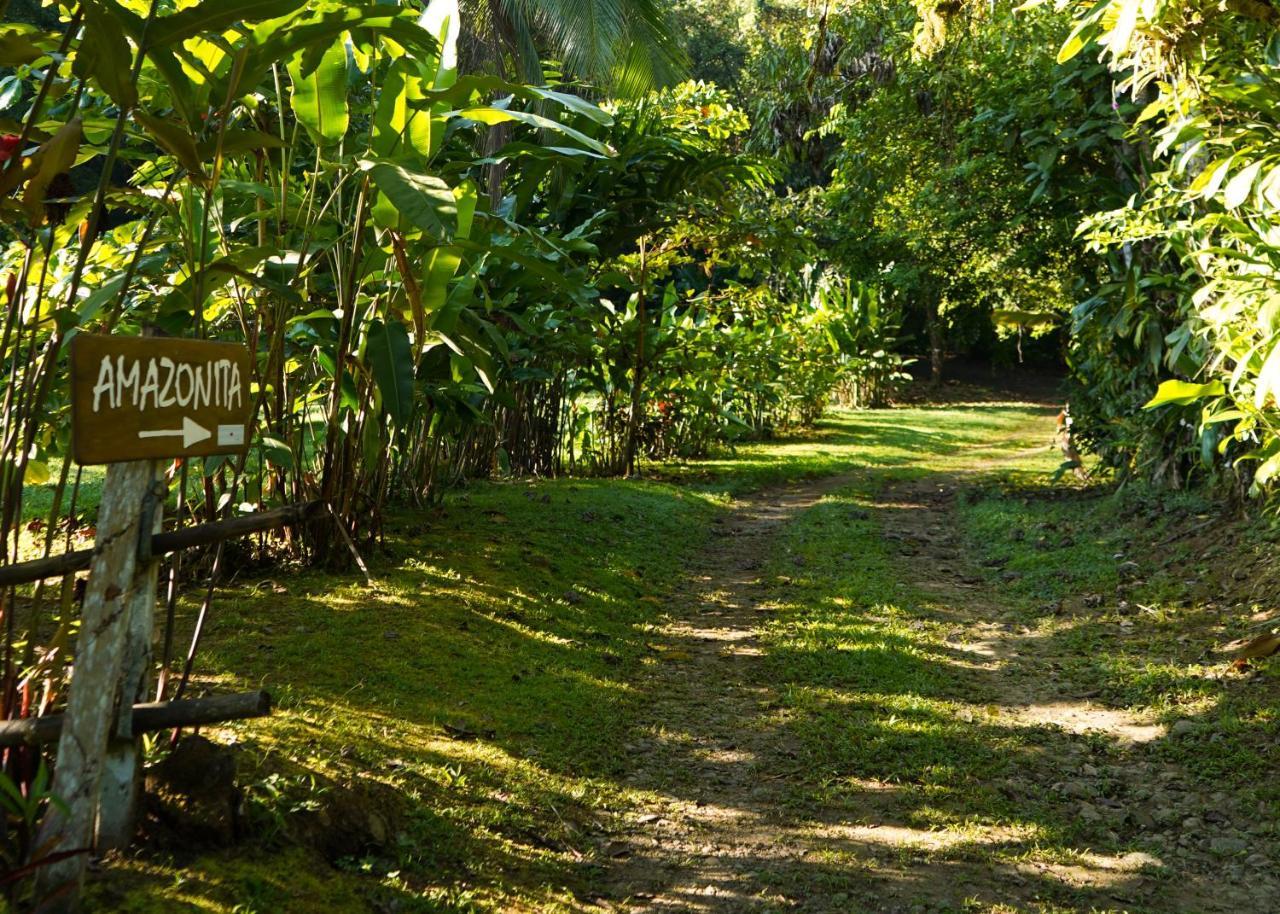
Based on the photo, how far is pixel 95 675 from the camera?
77.2 inches

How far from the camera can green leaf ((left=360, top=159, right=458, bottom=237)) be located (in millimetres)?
2652

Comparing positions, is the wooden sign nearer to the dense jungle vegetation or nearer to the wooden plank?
the dense jungle vegetation

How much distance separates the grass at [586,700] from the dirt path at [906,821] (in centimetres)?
3

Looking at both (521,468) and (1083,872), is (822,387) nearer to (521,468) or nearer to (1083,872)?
(521,468)

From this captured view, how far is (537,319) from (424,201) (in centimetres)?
469

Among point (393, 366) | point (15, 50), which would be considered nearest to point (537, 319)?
point (393, 366)

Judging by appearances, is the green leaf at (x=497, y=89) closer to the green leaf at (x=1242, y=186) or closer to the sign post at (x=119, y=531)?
the sign post at (x=119, y=531)

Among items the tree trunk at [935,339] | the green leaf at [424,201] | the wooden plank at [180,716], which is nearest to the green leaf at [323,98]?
the green leaf at [424,201]

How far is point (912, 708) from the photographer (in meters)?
4.31

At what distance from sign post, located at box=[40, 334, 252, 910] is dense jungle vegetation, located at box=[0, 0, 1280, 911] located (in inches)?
4.8

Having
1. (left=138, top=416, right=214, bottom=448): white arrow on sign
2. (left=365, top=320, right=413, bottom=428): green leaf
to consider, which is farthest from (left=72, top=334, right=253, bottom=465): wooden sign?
(left=365, top=320, right=413, bottom=428): green leaf

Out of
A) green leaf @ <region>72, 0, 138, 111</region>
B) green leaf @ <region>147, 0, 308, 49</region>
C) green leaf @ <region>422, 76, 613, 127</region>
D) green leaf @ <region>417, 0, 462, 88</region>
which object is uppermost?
green leaf @ <region>417, 0, 462, 88</region>

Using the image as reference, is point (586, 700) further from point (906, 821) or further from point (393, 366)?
point (393, 366)

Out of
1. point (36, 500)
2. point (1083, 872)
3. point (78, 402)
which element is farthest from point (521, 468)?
point (78, 402)
